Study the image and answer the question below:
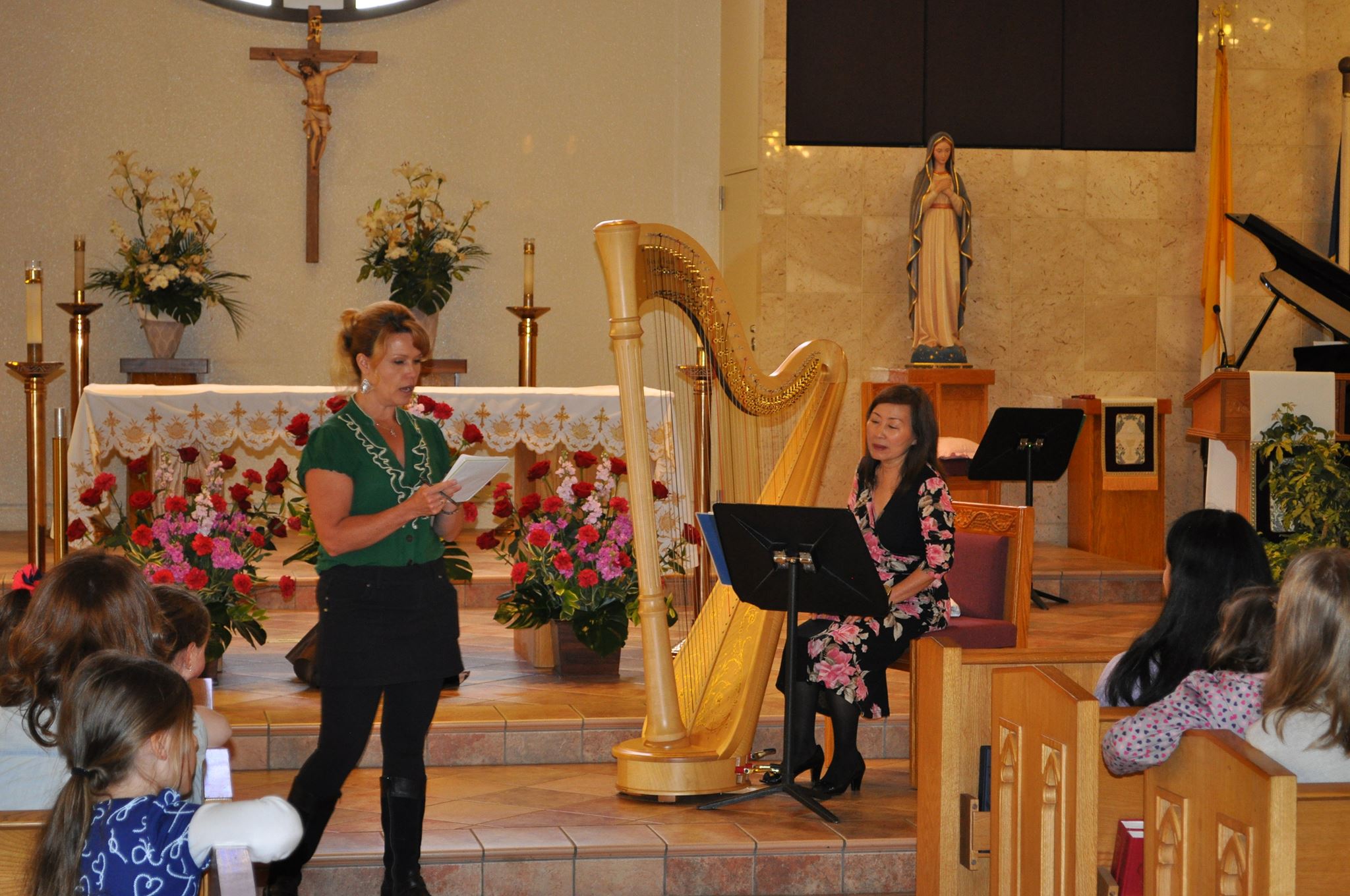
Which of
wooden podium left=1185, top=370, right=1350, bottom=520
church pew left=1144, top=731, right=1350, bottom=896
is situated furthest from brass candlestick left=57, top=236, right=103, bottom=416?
church pew left=1144, top=731, right=1350, bottom=896

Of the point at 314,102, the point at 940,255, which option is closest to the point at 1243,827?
the point at 940,255

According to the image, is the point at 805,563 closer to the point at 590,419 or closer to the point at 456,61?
the point at 590,419

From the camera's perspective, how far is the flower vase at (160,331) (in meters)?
8.09

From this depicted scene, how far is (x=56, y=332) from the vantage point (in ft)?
29.2

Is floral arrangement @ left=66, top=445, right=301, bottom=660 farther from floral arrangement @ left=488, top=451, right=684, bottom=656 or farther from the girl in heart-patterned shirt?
the girl in heart-patterned shirt

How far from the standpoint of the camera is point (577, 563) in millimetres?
5457

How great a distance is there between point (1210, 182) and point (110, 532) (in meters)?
6.68

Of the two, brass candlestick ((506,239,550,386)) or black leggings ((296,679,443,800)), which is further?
brass candlestick ((506,239,550,386))

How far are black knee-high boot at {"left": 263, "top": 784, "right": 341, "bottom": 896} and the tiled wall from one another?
5.82 metres

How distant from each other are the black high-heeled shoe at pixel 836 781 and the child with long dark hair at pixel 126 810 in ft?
8.37

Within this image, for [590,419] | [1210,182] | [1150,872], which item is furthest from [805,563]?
[1210,182]

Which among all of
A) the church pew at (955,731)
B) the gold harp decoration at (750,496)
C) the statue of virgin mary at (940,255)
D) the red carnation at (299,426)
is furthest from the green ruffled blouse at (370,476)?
the statue of virgin mary at (940,255)

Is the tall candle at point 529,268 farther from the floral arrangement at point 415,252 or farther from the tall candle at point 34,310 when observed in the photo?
the tall candle at point 34,310

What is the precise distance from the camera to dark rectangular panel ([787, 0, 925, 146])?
8781 mm
